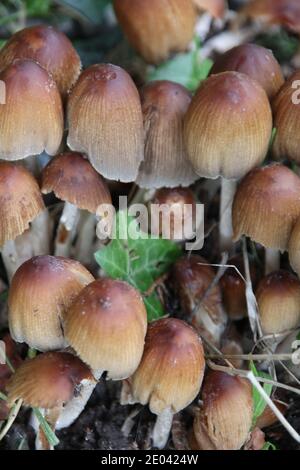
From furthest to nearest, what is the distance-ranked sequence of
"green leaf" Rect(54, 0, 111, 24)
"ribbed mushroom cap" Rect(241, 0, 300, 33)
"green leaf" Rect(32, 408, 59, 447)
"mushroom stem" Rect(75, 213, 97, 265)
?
"green leaf" Rect(54, 0, 111, 24)
"ribbed mushroom cap" Rect(241, 0, 300, 33)
"mushroom stem" Rect(75, 213, 97, 265)
"green leaf" Rect(32, 408, 59, 447)

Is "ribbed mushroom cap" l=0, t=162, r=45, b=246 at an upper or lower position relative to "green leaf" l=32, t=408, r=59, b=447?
upper

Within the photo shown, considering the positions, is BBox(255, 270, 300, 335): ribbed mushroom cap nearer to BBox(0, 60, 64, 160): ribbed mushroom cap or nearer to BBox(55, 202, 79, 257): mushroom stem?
BBox(55, 202, 79, 257): mushroom stem

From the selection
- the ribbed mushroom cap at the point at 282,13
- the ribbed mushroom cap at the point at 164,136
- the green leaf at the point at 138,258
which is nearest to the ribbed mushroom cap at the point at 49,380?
the green leaf at the point at 138,258

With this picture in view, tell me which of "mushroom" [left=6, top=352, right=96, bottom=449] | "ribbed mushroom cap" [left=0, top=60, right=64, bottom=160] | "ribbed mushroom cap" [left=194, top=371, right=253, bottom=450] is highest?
"ribbed mushroom cap" [left=0, top=60, right=64, bottom=160]

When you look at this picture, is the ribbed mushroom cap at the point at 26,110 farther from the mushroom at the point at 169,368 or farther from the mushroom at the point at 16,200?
the mushroom at the point at 169,368

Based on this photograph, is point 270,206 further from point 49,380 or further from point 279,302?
point 49,380

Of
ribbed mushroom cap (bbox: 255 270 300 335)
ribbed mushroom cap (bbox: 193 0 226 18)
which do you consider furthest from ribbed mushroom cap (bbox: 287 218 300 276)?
ribbed mushroom cap (bbox: 193 0 226 18)

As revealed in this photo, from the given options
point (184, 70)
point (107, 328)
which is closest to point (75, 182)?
point (107, 328)
